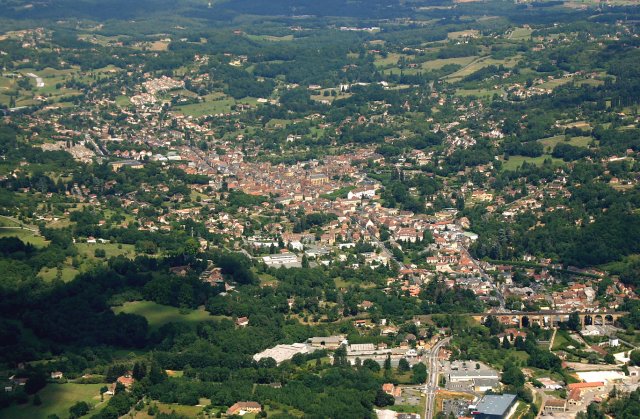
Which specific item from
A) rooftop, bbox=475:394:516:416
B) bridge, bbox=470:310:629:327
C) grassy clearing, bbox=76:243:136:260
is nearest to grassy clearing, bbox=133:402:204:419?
rooftop, bbox=475:394:516:416

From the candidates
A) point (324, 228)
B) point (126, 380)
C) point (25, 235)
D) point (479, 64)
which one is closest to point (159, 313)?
point (126, 380)

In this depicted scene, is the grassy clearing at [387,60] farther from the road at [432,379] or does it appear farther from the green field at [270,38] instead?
the road at [432,379]

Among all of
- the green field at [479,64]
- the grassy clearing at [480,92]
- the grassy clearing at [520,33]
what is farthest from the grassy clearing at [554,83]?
the grassy clearing at [520,33]

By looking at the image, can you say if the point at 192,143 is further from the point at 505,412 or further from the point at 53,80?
the point at 505,412

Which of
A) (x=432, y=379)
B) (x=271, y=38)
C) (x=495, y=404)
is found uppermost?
(x=495, y=404)

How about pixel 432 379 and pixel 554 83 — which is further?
pixel 554 83

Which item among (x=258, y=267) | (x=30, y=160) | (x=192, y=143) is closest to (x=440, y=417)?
(x=258, y=267)

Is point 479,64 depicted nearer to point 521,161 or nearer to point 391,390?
point 521,161
